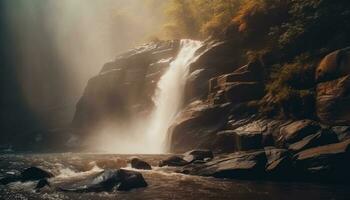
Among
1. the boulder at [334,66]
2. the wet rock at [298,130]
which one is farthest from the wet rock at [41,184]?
the boulder at [334,66]

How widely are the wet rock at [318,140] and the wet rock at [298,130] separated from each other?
3.43 ft

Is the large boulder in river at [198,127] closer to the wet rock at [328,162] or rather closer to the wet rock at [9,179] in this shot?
the wet rock at [328,162]

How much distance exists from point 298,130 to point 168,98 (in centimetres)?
2216

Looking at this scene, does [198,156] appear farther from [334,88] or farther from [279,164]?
[334,88]

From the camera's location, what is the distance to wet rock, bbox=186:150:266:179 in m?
23.4

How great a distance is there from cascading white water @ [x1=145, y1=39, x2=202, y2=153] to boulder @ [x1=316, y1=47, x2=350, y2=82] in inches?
652

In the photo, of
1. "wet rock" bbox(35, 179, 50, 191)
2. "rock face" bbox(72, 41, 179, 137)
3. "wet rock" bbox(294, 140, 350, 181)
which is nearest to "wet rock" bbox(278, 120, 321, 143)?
"wet rock" bbox(294, 140, 350, 181)

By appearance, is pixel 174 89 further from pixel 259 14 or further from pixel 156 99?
pixel 259 14

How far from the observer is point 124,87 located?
57.1m

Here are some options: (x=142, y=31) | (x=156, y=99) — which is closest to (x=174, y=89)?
(x=156, y=99)

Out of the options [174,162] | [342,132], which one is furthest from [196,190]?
[342,132]

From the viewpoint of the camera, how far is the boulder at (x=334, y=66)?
28.1 m

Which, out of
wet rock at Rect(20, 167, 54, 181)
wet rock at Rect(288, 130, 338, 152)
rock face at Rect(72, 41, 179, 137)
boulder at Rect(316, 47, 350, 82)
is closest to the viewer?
wet rock at Rect(288, 130, 338, 152)

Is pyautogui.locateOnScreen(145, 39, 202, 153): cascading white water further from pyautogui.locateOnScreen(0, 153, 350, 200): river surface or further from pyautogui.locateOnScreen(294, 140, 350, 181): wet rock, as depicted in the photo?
pyautogui.locateOnScreen(294, 140, 350, 181): wet rock
